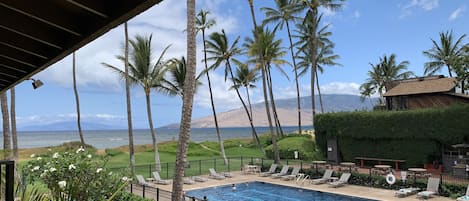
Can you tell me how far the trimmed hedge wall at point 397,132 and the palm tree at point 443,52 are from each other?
51.4 feet

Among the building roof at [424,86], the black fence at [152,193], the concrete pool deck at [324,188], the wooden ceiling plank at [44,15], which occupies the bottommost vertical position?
the concrete pool deck at [324,188]

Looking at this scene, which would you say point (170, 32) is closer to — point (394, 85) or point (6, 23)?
point (394, 85)

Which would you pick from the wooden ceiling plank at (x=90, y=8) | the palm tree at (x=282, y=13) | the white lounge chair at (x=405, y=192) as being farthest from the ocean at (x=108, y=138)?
the wooden ceiling plank at (x=90, y=8)

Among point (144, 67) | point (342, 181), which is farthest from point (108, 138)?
point (342, 181)

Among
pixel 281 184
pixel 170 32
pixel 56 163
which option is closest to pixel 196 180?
pixel 281 184

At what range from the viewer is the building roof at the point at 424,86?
23.0 m

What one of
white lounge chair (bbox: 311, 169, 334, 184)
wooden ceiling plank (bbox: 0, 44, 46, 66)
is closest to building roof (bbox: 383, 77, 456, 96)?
white lounge chair (bbox: 311, 169, 334, 184)

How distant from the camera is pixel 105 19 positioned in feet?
7.93

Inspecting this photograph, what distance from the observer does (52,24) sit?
266 centimetres

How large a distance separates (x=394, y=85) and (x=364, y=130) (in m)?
5.86

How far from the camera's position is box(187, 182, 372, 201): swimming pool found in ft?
53.6

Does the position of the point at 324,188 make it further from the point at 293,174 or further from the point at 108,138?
the point at 108,138

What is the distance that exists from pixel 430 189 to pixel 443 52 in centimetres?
2409

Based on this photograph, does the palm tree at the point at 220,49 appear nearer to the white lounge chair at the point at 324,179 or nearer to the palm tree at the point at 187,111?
the white lounge chair at the point at 324,179
